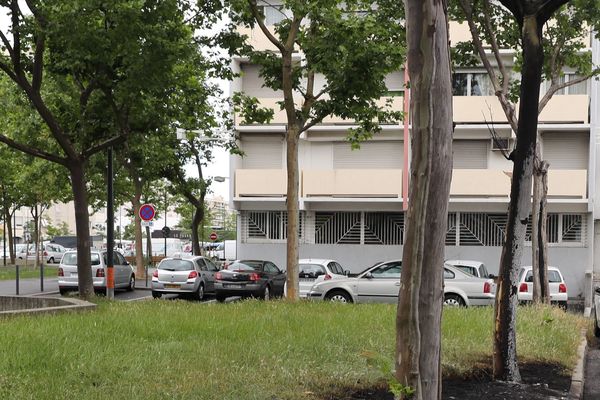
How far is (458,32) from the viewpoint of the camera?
29250mm

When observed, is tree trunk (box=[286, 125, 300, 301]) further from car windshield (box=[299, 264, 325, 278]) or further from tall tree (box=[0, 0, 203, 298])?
car windshield (box=[299, 264, 325, 278])

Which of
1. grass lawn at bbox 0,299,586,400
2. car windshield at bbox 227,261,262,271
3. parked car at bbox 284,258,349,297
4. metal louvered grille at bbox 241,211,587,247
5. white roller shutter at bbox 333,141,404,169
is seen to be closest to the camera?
grass lawn at bbox 0,299,586,400

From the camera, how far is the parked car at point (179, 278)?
2288 centimetres

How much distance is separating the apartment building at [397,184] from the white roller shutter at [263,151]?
0.04m

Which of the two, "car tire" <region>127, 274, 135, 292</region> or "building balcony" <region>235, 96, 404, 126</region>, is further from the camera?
"building balcony" <region>235, 96, 404, 126</region>

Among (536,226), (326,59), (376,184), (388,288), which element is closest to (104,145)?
(326,59)

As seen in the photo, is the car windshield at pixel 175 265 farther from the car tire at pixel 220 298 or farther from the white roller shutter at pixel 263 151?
the white roller shutter at pixel 263 151

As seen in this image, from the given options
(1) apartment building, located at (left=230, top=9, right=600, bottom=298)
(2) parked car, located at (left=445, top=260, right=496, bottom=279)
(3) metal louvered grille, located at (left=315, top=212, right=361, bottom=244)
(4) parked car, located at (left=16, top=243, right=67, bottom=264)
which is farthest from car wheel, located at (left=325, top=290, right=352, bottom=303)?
(4) parked car, located at (left=16, top=243, right=67, bottom=264)

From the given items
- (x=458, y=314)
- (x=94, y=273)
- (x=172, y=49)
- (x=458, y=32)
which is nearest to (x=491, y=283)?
(x=458, y=314)

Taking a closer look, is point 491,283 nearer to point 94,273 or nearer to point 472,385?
point 472,385

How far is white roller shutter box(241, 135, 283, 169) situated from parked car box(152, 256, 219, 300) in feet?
26.9

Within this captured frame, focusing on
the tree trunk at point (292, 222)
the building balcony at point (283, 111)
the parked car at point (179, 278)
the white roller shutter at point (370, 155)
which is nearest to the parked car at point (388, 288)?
the tree trunk at point (292, 222)

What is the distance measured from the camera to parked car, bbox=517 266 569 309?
2041cm

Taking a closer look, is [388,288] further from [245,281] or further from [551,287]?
[551,287]
